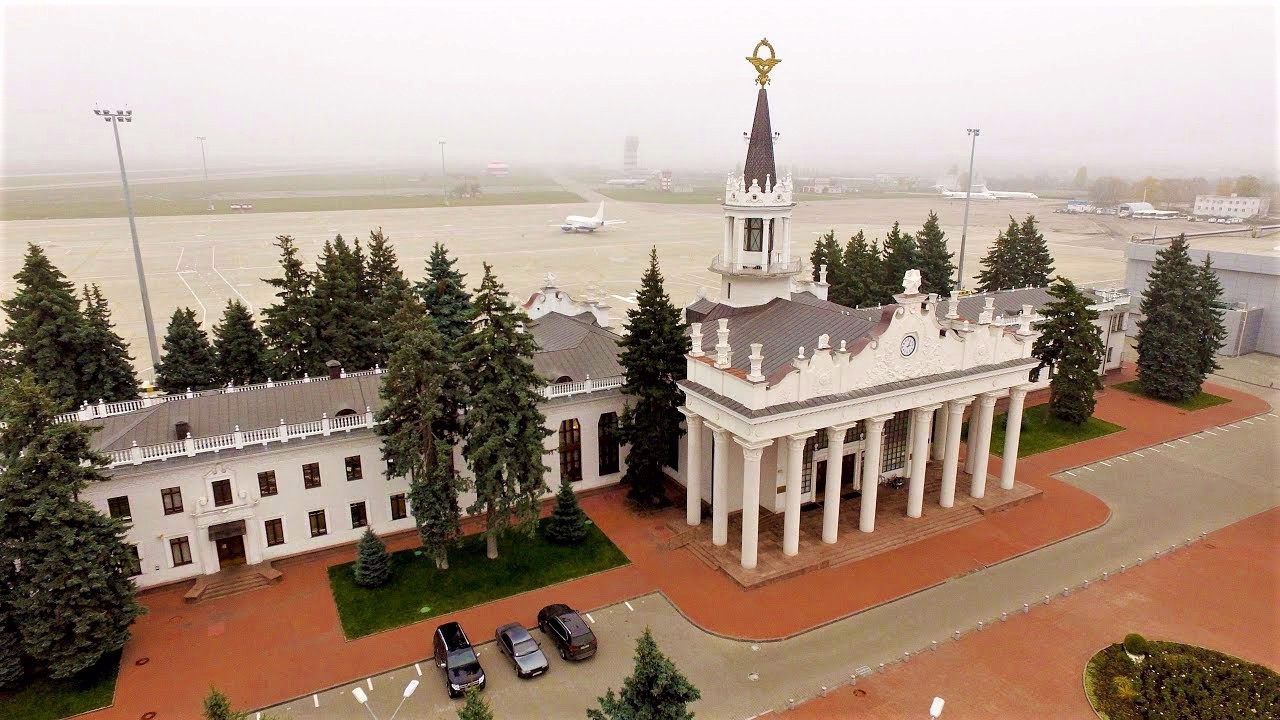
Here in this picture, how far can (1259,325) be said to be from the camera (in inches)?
2576

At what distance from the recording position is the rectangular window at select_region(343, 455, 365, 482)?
107ft

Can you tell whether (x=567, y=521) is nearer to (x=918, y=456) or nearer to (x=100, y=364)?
(x=918, y=456)

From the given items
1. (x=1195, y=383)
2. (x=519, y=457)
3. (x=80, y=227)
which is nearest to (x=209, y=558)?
(x=519, y=457)

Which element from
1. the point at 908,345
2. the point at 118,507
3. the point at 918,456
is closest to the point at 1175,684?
the point at 918,456

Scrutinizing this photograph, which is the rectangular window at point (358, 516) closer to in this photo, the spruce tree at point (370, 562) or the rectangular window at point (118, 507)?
the spruce tree at point (370, 562)

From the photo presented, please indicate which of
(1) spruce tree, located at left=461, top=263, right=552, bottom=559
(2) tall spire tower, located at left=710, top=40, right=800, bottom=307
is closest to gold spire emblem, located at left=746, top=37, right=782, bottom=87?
(2) tall spire tower, located at left=710, top=40, right=800, bottom=307

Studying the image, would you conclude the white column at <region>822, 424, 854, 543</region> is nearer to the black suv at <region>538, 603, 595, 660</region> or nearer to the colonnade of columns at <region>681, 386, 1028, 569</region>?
the colonnade of columns at <region>681, 386, 1028, 569</region>

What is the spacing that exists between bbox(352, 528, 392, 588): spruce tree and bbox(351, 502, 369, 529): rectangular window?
3626 mm

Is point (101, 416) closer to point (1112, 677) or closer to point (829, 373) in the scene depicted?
point (829, 373)

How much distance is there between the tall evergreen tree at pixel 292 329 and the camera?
1670 inches

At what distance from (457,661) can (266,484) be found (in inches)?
506

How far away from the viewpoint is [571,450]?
1490 inches

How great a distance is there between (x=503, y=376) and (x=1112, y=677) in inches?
955

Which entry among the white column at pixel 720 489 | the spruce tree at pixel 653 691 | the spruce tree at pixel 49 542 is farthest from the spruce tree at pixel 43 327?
the spruce tree at pixel 653 691
